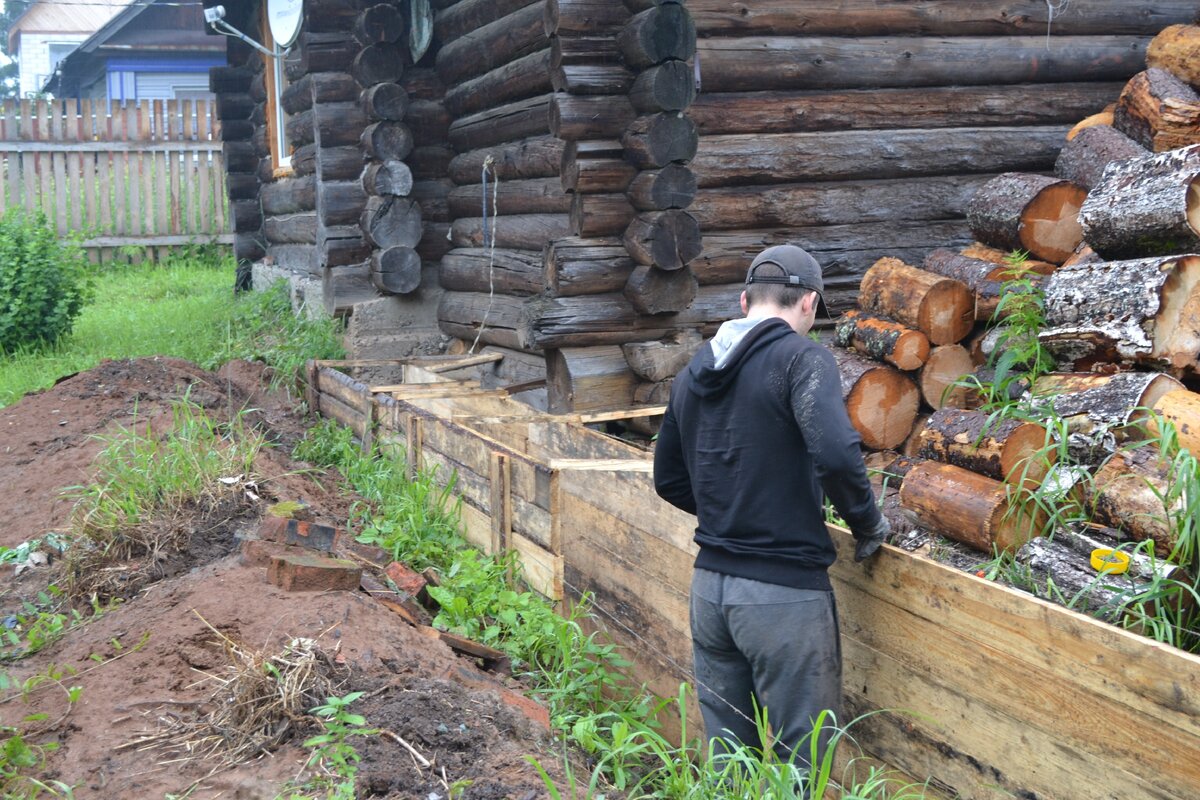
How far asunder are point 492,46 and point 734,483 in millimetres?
5752

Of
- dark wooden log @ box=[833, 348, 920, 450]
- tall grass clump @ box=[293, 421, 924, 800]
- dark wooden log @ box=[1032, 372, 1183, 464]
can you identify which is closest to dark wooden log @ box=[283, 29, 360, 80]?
tall grass clump @ box=[293, 421, 924, 800]

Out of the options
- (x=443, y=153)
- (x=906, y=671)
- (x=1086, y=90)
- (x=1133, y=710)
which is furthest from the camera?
(x=443, y=153)

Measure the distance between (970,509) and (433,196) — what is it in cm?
652

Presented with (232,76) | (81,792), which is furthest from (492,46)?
(232,76)

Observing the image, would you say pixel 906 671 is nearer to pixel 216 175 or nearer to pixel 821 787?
pixel 821 787

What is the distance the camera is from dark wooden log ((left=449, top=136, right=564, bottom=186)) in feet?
25.2

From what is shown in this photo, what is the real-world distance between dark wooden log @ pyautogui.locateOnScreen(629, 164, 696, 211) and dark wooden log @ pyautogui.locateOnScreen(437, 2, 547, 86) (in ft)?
4.51

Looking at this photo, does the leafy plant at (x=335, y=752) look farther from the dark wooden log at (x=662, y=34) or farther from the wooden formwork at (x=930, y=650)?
the dark wooden log at (x=662, y=34)

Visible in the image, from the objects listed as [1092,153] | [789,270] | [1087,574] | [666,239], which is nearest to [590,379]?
[666,239]

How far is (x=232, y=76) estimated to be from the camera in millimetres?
14484

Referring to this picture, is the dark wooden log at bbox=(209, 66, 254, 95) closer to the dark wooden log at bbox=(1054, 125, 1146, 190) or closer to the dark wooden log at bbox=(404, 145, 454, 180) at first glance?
the dark wooden log at bbox=(404, 145, 454, 180)

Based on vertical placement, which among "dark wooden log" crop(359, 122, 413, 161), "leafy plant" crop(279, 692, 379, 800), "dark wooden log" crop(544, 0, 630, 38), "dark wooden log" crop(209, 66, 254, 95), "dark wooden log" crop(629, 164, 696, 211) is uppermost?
"dark wooden log" crop(209, 66, 254, 95)

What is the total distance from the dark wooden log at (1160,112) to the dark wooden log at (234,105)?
11055mm

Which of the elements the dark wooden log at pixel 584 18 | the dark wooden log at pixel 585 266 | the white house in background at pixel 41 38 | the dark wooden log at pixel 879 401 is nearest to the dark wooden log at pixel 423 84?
the dark wooden log at pixel 584 18
